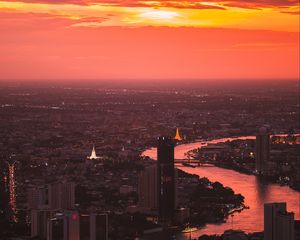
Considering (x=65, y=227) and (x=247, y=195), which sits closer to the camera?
(x=65, y=227)

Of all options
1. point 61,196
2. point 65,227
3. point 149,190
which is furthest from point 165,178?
point 65,227

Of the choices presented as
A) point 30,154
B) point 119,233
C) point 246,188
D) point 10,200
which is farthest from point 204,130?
point 119,233

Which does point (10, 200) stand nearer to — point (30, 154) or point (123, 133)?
point (30, 154)

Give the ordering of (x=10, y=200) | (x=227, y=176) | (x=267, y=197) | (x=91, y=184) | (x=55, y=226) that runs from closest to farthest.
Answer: (x=55, y=226) → (x=10, y=200) → (x=267, y=197) → (x=91, y=184) → (x=227, y=176)

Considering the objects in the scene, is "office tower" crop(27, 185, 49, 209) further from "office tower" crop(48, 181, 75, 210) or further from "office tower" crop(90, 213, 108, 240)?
"office tower" crop(90, 213, 108, 240)

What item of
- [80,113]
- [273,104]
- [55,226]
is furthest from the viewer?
[273,104]

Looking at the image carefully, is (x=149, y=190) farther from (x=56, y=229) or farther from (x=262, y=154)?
(x=262, y=154)

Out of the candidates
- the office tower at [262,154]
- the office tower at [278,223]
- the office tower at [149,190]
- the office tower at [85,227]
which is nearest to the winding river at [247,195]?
the office tower at [262,154]

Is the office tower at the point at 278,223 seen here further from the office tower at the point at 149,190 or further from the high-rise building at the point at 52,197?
the high-rise building at the point at 52,197
